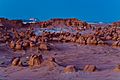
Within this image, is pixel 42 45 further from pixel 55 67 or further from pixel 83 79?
pixel 83 79

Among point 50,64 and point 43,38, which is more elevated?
point 43,38

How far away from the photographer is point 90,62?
14.5 ft

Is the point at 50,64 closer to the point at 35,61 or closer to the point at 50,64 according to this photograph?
the point at 50,64

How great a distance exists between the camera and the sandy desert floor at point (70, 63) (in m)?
3.44

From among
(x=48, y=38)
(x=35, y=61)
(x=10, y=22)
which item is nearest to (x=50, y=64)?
(x=35, y=61)

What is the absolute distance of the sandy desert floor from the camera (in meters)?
3.44

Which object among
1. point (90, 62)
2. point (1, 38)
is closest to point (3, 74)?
point (90, 62)

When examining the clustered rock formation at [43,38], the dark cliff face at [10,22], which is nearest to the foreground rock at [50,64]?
the clustered rock formation at [43,38]

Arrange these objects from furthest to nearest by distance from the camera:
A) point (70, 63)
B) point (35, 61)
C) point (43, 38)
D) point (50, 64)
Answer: point (43, 38), point (70, 63), point (35, 61), point (50, 64)

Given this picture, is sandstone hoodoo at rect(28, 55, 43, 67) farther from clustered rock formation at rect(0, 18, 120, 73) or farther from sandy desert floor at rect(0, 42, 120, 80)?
sandy desert floor at rect(0, 42, 120, 80)

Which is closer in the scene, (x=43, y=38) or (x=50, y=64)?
(x=50, y=64)

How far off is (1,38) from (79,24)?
6224mm

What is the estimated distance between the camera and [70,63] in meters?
4.32

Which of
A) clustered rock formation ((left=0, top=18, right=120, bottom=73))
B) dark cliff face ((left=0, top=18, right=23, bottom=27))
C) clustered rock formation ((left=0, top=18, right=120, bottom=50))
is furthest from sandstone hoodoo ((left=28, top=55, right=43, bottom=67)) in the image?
dark cliff face ((left=0, top=18, right=23, bottom=27))
